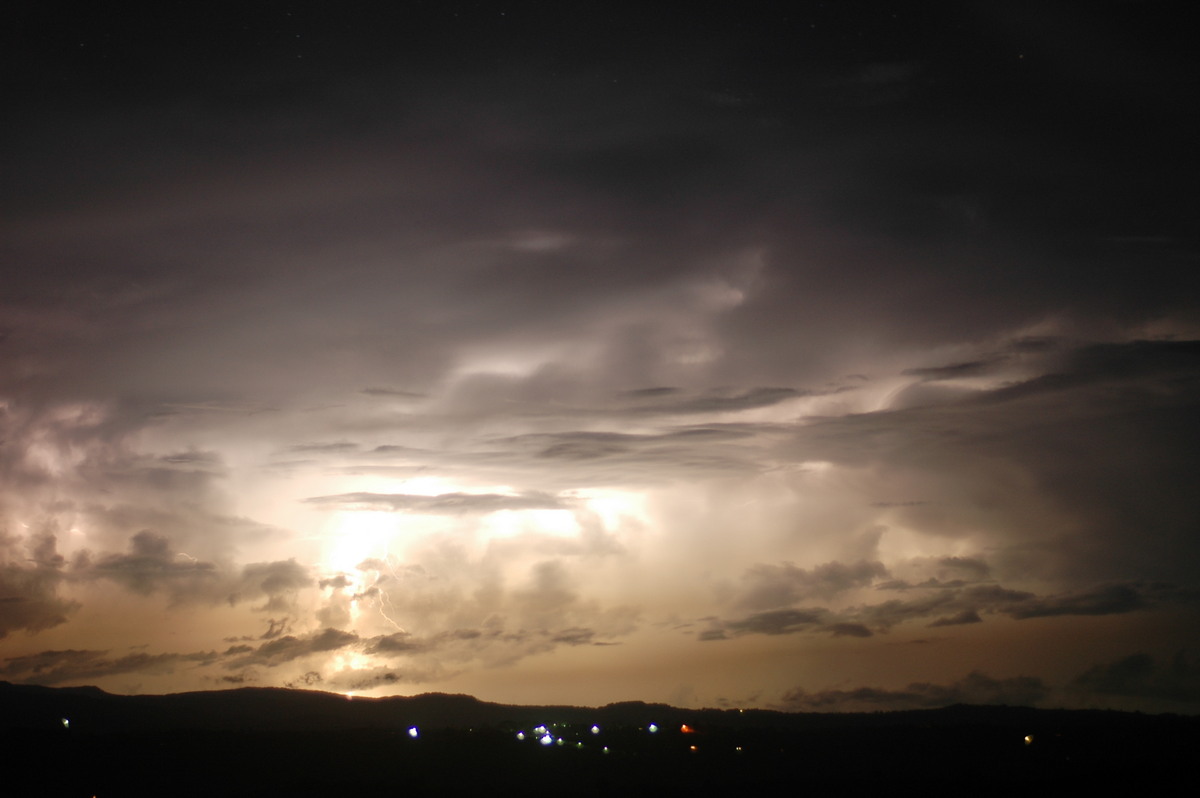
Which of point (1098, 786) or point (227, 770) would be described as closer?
point (1098, 786)

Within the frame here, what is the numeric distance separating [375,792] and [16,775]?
33.3 metres

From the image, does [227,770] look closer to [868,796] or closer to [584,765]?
[584,765]

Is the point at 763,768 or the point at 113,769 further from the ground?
the point at 113,769

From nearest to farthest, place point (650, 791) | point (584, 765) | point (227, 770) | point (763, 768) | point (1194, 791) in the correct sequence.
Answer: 1. point (1194, 791)
2. point (650, 791)
3. point (227, 770)
4. point (584, 765)
5. point (763, 768)

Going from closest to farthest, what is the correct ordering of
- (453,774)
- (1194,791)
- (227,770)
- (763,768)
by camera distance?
(1194,791) → (227,770) → (453,774) → (763,768)

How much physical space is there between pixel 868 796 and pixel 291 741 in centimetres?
7018

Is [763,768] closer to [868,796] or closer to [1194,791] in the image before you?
[868,796]

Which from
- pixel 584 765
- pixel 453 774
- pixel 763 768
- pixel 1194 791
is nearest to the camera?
pixel 1194 791

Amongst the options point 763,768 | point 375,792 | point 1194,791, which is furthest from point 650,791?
point 1194,791

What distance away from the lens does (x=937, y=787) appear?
9162cm

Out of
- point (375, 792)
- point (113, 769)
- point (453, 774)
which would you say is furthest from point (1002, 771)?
point (113, 769)

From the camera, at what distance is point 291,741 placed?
371 ft

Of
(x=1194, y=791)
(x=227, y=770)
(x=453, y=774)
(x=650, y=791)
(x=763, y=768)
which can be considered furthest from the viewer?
(x=763, y=768)

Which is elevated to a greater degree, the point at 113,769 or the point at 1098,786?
the point at 113,769
